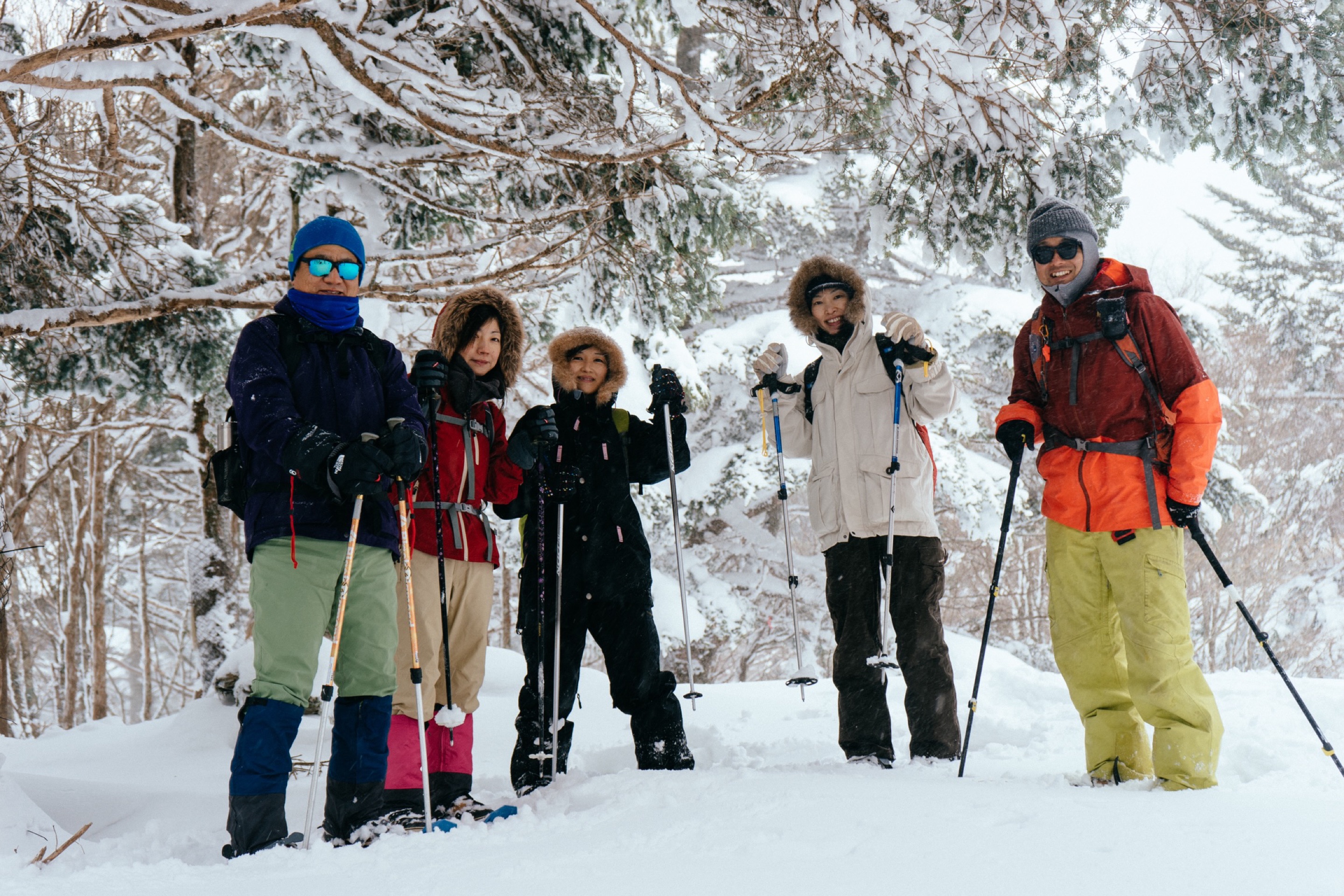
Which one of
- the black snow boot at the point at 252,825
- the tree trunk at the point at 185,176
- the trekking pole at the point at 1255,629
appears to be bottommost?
the black snow boot at the point at 252,825

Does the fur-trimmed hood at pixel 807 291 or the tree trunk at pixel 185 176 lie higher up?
the tree trunk at pixel 185 176

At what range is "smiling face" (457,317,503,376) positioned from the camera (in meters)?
4.02

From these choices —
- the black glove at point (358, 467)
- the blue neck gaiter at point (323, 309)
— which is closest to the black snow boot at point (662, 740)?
the black glove at point (358, 467)

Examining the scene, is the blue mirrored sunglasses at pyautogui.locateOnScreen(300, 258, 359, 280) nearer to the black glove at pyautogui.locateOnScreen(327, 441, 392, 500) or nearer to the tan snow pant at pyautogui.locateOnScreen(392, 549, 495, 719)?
the black glove at pyautogui.locateOnScreen(327, 441, 392, 500)

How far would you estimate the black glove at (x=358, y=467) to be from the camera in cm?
286

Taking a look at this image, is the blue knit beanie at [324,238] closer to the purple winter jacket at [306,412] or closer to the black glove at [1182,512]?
the purple winter jacket at [306,412]

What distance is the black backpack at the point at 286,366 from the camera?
305 cm

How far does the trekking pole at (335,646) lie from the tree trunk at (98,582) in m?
11.3

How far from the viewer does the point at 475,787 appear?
178 inches

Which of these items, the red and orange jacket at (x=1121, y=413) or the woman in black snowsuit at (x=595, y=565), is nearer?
the red and orange jacket at (x=1121, y=413)

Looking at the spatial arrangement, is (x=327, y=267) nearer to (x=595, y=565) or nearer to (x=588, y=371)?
(x=588, y=371)

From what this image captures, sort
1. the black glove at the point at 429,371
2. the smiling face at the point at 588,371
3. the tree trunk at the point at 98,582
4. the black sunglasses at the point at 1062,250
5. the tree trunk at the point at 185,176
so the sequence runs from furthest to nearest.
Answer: the tree trunk at the point at 98,582 < the tree trunk at the point at 185,176 < the smiling face at the point at 588,371 < the black sunglasses at the point at 1062,250 < the black glove at the point at 429,371

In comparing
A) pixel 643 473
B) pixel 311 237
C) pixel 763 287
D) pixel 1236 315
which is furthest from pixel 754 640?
pixel 1236 315

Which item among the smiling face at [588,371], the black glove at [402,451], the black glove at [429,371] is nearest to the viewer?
the black glove at [402,451]
